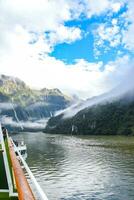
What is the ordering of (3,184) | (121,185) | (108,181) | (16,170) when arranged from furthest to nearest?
(108,181), (121,185), (3,184), (16,170)

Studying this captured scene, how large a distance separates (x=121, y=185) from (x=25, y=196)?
4145 centimetres

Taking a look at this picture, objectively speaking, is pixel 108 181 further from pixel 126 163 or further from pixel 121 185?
pixel 126 163

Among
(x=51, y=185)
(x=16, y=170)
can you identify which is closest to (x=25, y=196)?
(x=16, y=170)

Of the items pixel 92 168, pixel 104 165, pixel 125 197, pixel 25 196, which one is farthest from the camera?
pixel 104 165

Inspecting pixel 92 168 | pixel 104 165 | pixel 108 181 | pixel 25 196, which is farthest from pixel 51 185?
pixel 25 196

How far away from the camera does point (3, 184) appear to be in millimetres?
10750

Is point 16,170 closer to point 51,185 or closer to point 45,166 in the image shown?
point 51,185

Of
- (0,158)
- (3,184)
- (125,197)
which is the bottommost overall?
(125,197)

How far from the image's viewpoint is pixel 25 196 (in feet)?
17.1

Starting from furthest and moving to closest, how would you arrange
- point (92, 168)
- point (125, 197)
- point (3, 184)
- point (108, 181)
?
point (92, 168)
point (108, 181)
point (125, 197)
point (3, 184)

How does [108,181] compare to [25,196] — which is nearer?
[25,196]

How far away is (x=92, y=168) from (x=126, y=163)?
10511 mm

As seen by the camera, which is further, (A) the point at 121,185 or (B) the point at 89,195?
(A) the point at 121,185

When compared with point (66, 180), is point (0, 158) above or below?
above
